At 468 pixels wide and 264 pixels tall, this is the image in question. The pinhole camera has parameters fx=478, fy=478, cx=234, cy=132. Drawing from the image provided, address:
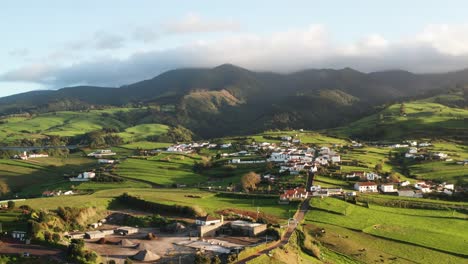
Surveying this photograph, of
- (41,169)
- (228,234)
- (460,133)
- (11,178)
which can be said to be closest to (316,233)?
(228,234)

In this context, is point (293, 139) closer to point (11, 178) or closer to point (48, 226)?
point (11, 178)

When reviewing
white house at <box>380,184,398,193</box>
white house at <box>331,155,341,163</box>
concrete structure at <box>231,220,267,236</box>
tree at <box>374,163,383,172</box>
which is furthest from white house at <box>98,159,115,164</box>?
concrete structure at <box>231,220,267,236</box>

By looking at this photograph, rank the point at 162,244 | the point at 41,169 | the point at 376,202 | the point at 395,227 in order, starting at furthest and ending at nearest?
the point at 41,169
the point at 376,202
the point at 395,227
the point at 162,244

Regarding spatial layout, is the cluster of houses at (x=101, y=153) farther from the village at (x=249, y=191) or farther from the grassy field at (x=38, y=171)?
the grassy field at (x=38, y=171)

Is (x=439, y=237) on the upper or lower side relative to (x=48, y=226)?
lower

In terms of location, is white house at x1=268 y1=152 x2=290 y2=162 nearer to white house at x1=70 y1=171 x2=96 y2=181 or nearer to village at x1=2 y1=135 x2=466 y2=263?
village at x1=2 y1=135 x2=466 y2=263

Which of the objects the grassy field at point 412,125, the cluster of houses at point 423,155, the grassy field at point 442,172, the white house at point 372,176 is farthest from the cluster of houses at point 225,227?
the grassy field at point 412,125

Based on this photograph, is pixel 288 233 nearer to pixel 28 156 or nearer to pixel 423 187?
pixel 423 187
